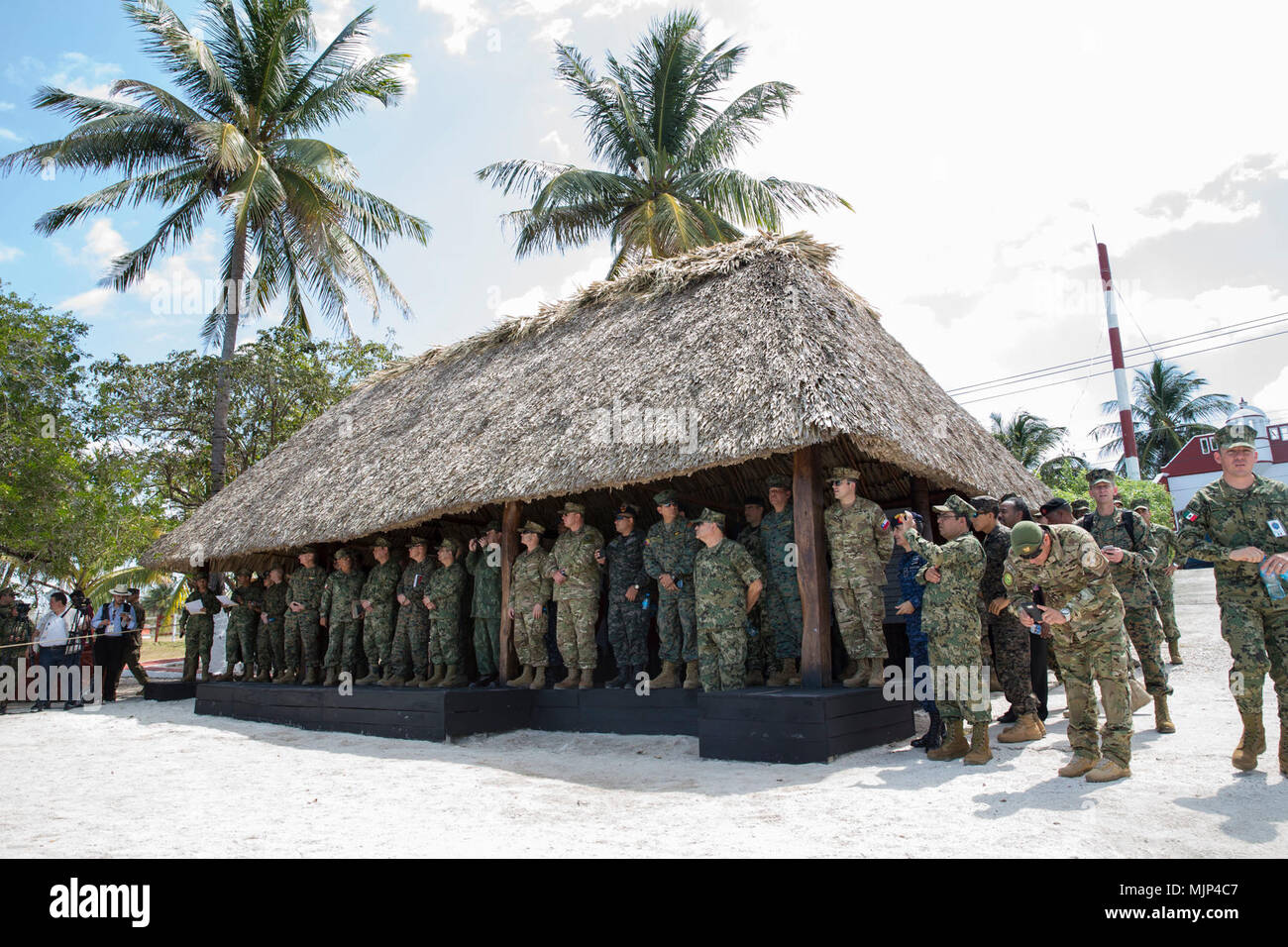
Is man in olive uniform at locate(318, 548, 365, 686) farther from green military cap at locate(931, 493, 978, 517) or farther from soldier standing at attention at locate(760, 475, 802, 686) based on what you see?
green military cap at locate(931, 493, 978, 517)

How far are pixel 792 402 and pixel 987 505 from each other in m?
1.54

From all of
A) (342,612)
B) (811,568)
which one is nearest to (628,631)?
(811,568)

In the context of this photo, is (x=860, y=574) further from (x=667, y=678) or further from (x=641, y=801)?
(x=641, y=801)

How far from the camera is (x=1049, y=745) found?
533 centimetres

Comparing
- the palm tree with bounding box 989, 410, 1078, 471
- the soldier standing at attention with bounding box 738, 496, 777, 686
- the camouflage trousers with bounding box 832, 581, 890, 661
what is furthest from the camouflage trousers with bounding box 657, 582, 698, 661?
the palm tree with bounding box 989, 410, 1078, 471

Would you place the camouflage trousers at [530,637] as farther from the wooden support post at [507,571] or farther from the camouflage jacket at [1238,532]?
the camouflage jacket at [1238,532]

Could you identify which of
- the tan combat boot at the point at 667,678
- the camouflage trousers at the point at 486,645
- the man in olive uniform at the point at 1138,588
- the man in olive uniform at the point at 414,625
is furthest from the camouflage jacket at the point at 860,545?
the man in olive uniform at the point at 414,625

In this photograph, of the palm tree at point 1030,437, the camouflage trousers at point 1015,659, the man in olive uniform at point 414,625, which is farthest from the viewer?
the palm tree at point 1030,437

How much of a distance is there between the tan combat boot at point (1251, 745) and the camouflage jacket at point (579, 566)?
16.1 feet

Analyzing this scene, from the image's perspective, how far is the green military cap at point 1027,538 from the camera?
4344 millimetres

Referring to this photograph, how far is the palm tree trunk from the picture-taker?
51.7 feet

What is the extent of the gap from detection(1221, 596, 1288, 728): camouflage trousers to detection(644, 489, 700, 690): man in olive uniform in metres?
3.73

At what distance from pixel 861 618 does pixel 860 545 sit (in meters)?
0.56

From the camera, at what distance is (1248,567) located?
4.30 metres
